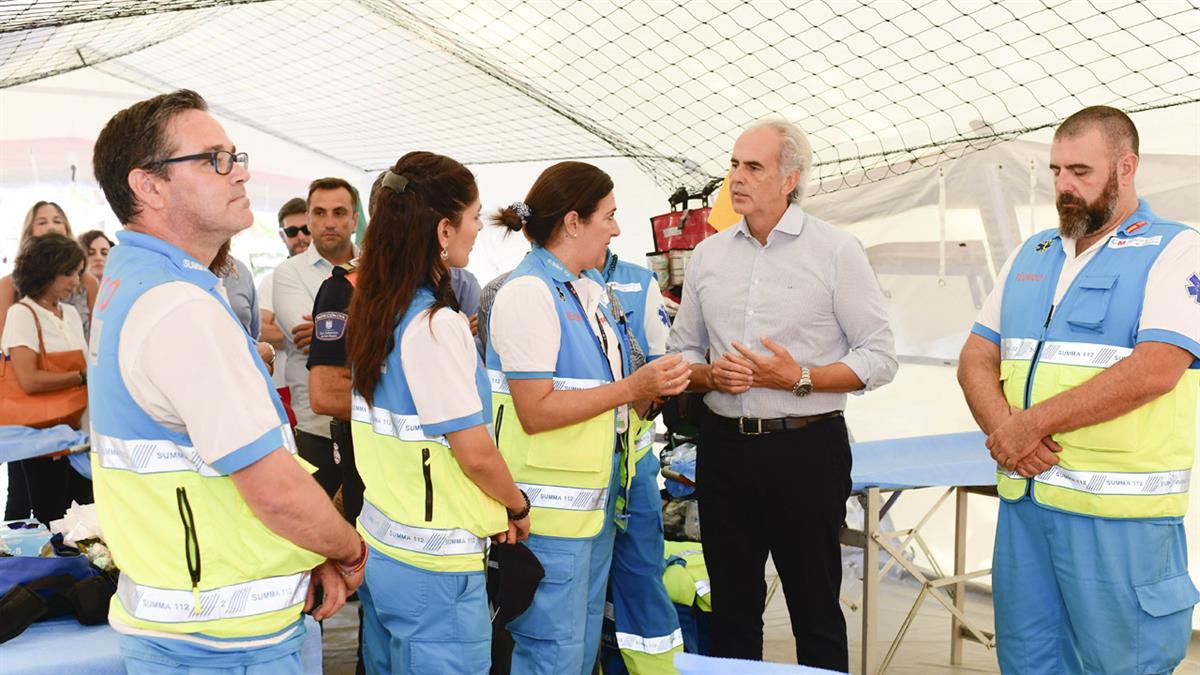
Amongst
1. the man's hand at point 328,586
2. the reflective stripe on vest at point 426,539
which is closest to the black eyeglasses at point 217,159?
the man's hand at point 328,586

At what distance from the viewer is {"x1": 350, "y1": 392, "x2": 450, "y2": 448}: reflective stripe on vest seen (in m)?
1.87

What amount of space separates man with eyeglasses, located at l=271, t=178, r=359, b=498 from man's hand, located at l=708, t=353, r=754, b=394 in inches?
57.8

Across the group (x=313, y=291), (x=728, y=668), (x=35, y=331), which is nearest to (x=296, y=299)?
(x=313, y=291)

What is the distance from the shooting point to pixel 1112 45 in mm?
3449

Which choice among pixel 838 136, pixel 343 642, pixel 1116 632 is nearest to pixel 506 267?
pixel 838 136

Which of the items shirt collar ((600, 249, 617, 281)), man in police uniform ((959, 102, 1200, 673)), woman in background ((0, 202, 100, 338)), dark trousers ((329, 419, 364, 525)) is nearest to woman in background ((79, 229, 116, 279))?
woman in background ((0, 202, 100, 338))

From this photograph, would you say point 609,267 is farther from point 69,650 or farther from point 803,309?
point 69,650

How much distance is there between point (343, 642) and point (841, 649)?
215 centimetres

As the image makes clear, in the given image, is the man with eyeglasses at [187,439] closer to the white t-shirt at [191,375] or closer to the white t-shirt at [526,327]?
the white t-shirt at [191,375]

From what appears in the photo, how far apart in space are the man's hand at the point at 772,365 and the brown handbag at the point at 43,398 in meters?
2.57

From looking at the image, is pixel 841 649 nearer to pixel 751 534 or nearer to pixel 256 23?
pixel 751 534

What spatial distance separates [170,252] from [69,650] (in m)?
0.89

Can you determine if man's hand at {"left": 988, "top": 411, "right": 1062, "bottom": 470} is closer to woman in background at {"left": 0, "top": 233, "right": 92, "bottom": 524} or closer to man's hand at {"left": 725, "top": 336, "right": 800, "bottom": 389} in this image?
man's hand at {"left": 725, "top": 336, "right": 800, "bottom": 389}

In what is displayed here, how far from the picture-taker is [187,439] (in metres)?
1.31
